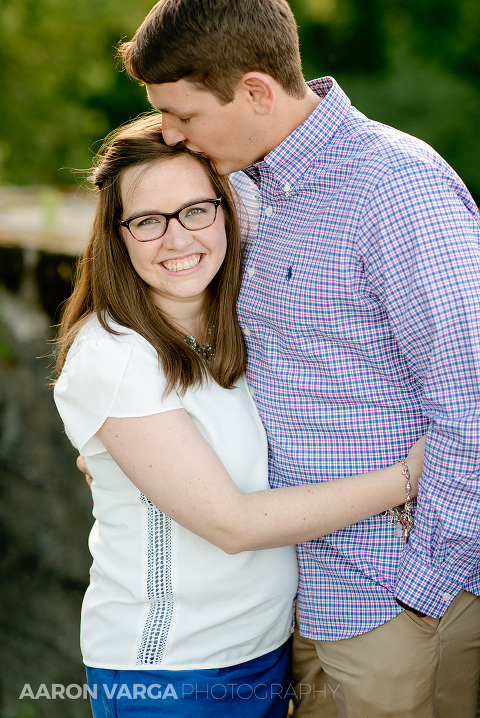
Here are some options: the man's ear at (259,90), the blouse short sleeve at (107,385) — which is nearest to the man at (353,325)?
the man's ear at (259,90)

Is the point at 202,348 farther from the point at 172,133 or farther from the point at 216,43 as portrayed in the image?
the point at 216,43

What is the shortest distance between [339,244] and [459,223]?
0.27 metres

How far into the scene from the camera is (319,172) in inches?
70.9

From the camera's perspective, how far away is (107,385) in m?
1.77

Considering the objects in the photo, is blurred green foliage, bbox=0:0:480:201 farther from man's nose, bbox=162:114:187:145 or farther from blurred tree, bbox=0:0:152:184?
man's nose, bbox=162:114:187:145

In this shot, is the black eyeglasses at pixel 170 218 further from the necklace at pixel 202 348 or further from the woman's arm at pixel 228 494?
the woman's arm at pixel 228 494

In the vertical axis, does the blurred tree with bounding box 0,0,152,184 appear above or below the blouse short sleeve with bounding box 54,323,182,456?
above

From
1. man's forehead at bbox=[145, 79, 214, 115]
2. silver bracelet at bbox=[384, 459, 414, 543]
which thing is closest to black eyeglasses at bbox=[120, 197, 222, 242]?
man's forehead at bbox=[145, 79, 214, 115]

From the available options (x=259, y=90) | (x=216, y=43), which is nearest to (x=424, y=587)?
(x=259, y=90)

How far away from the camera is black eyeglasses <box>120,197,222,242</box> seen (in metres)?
1.92

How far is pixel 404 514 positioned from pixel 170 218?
0.92 m

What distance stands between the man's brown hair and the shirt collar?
0.38 feet

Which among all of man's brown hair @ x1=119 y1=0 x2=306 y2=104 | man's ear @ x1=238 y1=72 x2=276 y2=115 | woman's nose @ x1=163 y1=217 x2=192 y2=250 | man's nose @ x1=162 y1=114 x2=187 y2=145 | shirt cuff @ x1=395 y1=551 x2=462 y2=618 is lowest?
shirt cuff @ x1=395 y1=551 x2=462 y2=618

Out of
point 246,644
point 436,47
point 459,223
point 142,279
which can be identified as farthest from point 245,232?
point 436,47
